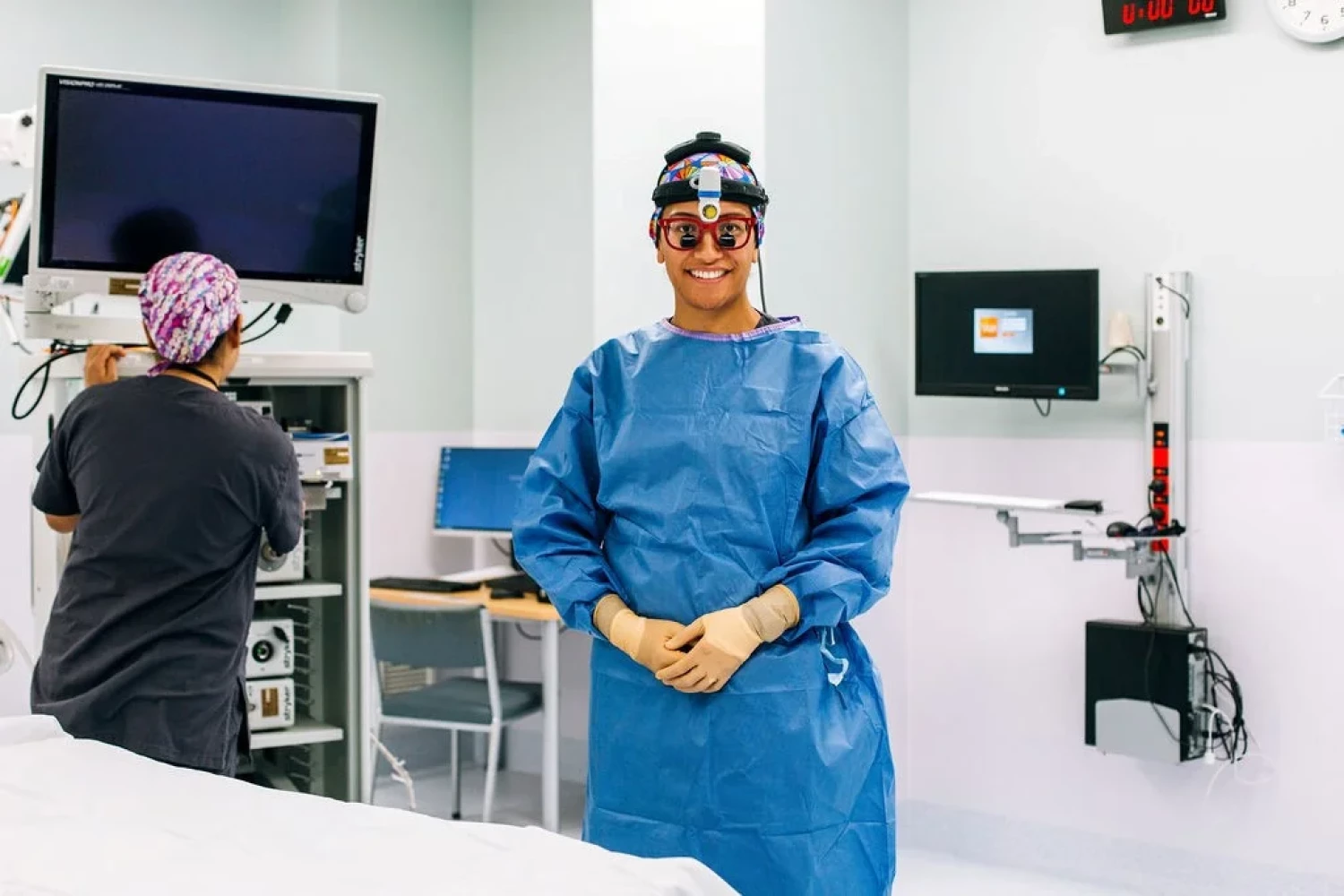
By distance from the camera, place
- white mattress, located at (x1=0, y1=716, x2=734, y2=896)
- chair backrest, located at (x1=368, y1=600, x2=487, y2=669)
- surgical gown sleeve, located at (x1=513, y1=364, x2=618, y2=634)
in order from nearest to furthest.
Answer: white mattress, located at (x1=0, y1=716, x2=734, y2=896), surgical gown sleeve, located at (x1=513, y1=364, x2=618, y2=634), chair backrest, located at (x1=368, y1=600, x2=487, y2=669)

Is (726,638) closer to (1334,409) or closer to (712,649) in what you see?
(712,649)

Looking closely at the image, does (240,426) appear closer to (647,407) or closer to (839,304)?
(647,407)

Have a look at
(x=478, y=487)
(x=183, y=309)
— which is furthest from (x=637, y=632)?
(x=478, y=487)

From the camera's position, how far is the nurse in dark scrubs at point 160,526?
266 centimetres

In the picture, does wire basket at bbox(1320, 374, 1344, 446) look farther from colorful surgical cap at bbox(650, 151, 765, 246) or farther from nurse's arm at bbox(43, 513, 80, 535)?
nurse's arm at bbox(43, 513, 80, 535)

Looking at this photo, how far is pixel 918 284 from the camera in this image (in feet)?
13.8

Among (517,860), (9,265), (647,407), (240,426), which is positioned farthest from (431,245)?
(517,860)

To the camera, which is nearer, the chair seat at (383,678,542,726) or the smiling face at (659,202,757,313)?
the smiling face at (659,202,757,313)

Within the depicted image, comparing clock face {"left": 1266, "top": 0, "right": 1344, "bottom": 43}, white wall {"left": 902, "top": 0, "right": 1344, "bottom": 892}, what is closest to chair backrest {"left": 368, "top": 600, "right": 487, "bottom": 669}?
white wall {"left": 902, "top": 0, "right": 1344, "bottom": 892}

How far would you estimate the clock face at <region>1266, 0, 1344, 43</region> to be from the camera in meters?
3.65

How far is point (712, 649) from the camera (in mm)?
2254

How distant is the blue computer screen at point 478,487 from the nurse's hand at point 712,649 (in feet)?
9.53

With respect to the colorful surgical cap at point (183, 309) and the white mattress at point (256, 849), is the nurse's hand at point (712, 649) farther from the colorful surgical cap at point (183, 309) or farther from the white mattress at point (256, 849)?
the colorful surgical cap at point (183, 309)

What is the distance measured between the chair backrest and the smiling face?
7.16 feet
